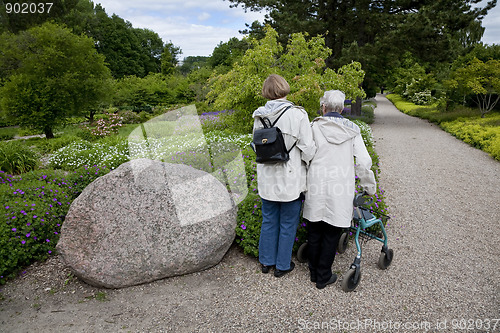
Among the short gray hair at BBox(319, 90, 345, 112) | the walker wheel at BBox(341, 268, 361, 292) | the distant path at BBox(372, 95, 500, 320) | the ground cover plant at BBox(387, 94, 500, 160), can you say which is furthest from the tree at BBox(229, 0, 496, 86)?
the walker wheel at BBox(341, 268, 361, 292)

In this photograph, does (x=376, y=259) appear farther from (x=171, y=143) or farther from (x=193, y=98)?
(x=193, y=98)

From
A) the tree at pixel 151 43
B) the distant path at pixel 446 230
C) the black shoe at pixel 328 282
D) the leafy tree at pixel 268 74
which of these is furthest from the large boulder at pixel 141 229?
the tree at pixel 151 43

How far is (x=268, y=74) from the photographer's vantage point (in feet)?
28.4

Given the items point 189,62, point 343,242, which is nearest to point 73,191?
point 343,242

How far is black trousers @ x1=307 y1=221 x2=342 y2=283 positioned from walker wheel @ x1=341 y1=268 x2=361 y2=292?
19 centimetres

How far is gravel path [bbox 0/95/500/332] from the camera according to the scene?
271cm

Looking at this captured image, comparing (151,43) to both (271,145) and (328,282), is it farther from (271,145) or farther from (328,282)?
(328,282)

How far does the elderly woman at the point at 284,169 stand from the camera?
288 centimetres

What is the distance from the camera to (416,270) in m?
3.52

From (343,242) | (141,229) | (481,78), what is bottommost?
(343,242)

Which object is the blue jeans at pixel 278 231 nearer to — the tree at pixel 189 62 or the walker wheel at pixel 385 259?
the walker wheel at pixel 385 259

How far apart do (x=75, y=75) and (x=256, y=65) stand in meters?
9.58

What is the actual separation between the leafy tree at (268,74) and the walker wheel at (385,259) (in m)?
5.37

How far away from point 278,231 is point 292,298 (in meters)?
0.70
